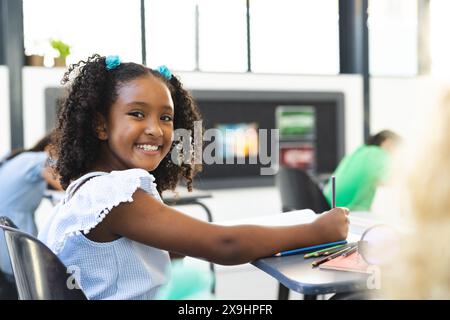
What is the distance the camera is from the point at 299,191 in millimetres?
2283

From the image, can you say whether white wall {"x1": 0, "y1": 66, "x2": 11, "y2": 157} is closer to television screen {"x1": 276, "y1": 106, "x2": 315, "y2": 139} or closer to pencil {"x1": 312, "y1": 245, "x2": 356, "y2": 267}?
television screen {"x1": 276, "y1": 106, "x2": 315, "y2": 139}

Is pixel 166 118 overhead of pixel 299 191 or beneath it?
overhead

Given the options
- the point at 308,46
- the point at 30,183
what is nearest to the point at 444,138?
the point at 30,183

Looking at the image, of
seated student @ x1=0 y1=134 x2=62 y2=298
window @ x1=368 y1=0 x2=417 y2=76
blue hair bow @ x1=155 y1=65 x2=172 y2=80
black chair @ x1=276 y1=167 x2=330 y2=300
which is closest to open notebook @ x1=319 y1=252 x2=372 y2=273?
blue hair bow @ x1=155 y1=65 x2=172 y2=80

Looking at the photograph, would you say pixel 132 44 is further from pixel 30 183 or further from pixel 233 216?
pixel 30 183

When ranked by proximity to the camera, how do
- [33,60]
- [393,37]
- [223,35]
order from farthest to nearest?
[393,37]
[223,35]
[33,60]

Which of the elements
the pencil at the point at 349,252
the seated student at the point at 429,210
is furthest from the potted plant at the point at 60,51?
the seated student at the point at 429,210

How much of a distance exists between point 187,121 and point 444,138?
976mm

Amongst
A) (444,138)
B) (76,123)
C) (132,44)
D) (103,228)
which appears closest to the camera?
(444,138)

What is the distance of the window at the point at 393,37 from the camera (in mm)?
4586

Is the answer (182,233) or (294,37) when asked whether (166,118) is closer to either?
(182,233)

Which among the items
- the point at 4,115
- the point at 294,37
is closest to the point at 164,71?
the point at 4,115

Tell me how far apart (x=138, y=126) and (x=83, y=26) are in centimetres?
291

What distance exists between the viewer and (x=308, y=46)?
440cm
